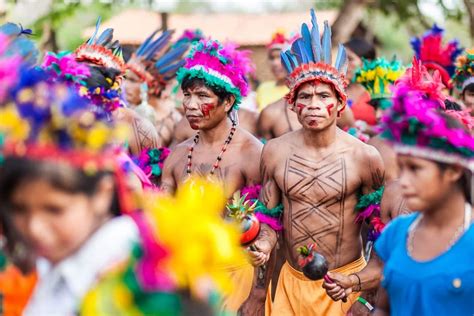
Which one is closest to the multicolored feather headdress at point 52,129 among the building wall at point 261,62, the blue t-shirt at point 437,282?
the blue t-shirt at point 437,282

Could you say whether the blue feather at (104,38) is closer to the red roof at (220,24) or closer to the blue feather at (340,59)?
the blue feather at (340,59)

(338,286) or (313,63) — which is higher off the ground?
(313,63)

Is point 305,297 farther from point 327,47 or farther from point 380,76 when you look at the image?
point 380,76

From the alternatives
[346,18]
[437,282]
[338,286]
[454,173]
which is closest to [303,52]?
[338,286]

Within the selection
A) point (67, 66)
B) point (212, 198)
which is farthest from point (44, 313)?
point (67, 66)

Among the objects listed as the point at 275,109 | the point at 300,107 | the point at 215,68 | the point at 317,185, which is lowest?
the point at 275,109

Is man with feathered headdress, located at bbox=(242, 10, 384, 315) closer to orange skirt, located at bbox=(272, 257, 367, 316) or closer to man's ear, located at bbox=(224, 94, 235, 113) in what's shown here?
orange skirt, located at bbox=(272, 257, 367, 316)

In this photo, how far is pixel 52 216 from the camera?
279 cm

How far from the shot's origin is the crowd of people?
9.09 ft

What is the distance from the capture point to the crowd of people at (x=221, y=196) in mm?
2771

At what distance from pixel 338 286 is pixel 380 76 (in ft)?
12.9

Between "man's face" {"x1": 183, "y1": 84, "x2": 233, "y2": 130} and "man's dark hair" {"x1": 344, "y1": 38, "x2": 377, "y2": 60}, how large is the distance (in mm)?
5020

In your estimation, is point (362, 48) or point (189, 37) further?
point (362, 48)

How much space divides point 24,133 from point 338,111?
363 centimetres
